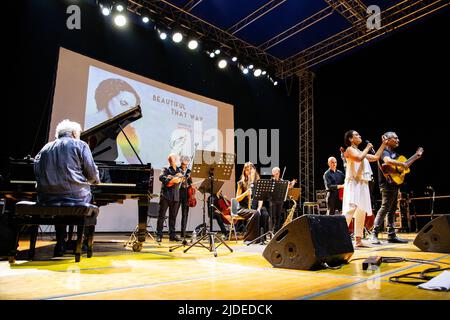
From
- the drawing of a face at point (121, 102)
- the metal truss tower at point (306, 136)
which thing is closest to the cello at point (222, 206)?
the drawing of a face at point (121, 102)

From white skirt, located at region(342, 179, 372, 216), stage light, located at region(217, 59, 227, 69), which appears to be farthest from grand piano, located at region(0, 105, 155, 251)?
stage light, located at region(217, 59, 227, 69)

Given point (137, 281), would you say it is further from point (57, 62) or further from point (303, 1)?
point (303, 1)

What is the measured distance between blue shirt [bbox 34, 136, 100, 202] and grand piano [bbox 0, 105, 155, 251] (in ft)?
1.94

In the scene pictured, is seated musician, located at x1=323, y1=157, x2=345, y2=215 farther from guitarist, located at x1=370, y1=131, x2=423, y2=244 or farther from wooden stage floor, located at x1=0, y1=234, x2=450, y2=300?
wooden stage floor, located at x1=0, y1=234, x2=450, y2=300

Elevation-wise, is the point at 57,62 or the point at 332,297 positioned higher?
the point at 57,62

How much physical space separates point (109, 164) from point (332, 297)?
3.12 meters

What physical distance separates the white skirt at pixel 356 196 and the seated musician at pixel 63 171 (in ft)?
10.1

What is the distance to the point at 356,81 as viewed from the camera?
34.4 feet

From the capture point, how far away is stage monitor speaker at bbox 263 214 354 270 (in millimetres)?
2504

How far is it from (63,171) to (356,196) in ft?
11.2

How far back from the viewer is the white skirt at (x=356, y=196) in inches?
175

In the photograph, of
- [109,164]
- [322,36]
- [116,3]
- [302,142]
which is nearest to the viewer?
[109,164]

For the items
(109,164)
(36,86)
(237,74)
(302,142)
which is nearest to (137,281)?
(109,164)
